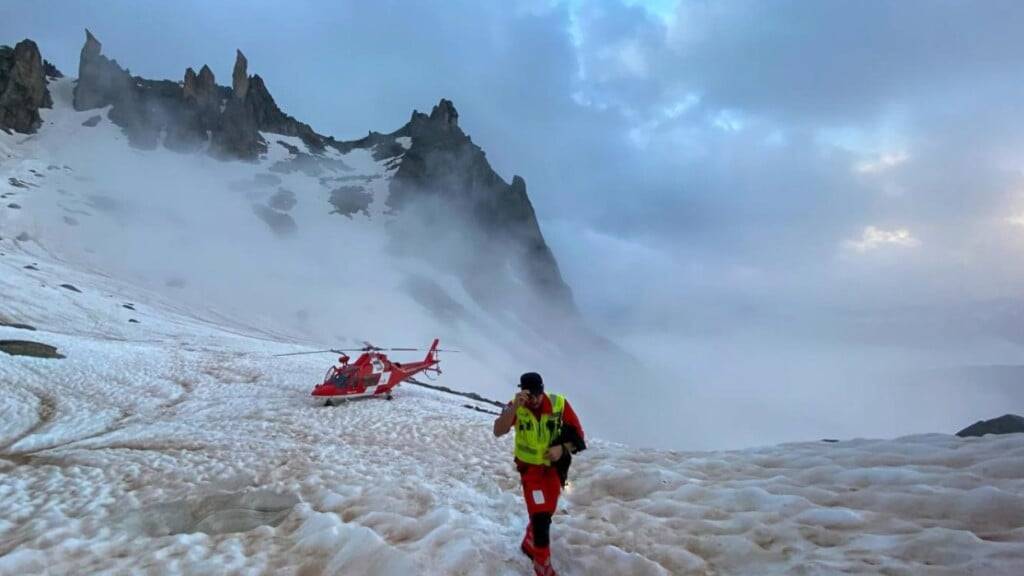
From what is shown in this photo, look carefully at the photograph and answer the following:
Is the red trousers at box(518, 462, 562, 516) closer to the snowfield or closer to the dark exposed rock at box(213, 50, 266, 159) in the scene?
the snowfield

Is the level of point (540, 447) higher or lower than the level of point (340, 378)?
lower

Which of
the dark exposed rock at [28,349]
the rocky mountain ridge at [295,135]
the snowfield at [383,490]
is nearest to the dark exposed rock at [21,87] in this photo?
the rocky mountain ridge at [295,135]

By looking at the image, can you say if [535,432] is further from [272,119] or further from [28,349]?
[272,119]

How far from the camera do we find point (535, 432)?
246 inches

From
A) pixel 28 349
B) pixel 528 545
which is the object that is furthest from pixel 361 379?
pixel 528 545

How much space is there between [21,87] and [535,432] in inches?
6720

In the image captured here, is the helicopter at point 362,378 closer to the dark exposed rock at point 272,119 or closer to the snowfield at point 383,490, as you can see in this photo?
the snowfield at point 383,490

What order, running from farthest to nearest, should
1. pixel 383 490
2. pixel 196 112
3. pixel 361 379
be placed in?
1. pixel 196 112
2. pixel 361 379
3. pixel 383 490

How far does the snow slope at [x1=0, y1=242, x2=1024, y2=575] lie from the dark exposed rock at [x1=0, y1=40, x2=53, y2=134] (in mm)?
147731

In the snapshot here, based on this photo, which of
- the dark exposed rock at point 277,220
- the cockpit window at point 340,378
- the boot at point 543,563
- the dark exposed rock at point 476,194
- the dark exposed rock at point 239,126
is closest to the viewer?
the boot at point 543,563

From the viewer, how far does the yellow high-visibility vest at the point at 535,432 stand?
6.22 metres

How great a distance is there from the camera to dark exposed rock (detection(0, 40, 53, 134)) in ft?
382

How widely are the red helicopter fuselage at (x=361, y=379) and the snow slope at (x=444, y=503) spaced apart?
3903 millimetres

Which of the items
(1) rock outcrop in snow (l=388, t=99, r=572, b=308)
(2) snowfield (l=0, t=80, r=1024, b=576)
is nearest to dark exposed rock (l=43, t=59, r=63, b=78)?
(1) rock outcrop in snow (l=388, t=99, r=572, b=308)
